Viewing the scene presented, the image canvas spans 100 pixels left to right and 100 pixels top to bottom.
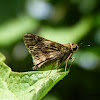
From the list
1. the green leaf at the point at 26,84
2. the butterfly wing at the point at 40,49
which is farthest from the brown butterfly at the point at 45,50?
the green leaf at the point at 26,84

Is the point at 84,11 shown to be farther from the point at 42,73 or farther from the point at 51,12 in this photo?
the point at 42,73

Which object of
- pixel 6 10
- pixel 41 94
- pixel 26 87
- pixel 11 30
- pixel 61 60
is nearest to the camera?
pixel 41 94

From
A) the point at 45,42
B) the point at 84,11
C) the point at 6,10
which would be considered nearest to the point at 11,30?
the point at 6,10

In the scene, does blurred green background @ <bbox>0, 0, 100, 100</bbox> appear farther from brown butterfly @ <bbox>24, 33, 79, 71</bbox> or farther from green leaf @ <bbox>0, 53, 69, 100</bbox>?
green leaf @ <bbox>0, 53, 69, 100</bbox>

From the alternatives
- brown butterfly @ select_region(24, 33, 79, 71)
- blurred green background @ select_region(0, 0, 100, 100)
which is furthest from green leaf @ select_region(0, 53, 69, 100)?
blurred green background @ select_region(0, 0, 100, 100)

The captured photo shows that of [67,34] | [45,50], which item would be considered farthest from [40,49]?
[67,34]

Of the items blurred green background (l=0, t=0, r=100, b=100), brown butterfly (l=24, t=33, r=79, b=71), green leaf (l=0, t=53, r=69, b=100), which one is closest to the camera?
green leaf (l=0, t=53, r=69, b=100)

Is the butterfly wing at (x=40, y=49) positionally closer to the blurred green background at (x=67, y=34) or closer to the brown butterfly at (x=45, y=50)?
the brown butterfly at (x=45, y=50)
